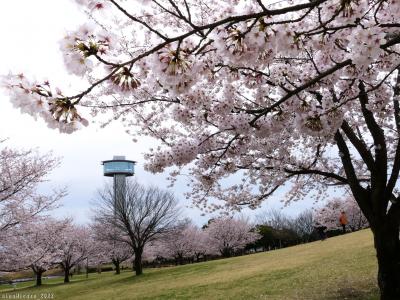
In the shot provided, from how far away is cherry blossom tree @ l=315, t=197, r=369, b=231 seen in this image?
167 ft

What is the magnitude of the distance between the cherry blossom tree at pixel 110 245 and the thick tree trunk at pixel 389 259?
26.9m

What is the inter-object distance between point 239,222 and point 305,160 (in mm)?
47375

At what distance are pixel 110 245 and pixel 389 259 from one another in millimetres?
37576

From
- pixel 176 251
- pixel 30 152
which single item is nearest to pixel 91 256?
pixel 176 251

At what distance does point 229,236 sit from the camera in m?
54.6

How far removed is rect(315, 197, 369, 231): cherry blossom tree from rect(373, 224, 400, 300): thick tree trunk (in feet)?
145

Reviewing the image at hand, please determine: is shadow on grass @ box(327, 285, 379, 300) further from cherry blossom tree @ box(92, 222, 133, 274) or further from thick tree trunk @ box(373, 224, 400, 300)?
cherry blossom tree @ box(92, 222, 133, 274)

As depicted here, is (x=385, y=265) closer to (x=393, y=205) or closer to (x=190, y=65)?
(x=393, y=205)

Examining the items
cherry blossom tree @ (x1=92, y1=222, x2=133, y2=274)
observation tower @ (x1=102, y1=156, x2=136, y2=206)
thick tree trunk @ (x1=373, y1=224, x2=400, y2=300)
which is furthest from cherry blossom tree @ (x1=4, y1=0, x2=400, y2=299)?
observation tower @ (x1=102, y1=156, x2=136, y2=206)

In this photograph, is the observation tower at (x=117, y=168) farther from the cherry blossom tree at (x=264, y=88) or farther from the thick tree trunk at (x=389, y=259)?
the thick tree trunk at (x=389, y=259)

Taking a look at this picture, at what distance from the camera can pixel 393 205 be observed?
25.2 feet

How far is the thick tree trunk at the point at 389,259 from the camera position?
7.62m

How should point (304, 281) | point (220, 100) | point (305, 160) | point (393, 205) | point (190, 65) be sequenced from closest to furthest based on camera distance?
1. point (190, 65)
2. point (220, 100)
3. point (393, 205)
4. point (305, 160)
5. point (304, 281)

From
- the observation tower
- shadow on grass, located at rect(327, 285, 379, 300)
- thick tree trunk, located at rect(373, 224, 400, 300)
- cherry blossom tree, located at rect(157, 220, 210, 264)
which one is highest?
the observation tower
